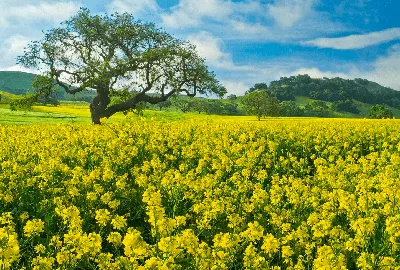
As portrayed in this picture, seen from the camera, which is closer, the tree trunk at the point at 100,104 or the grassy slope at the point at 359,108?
the tree trunk at the point at 100,104

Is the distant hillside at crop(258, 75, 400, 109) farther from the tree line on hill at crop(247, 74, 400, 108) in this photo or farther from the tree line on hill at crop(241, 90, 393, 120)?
the tree line on hill at crop(241, 90, 393, 120)

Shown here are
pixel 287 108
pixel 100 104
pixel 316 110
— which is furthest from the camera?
pixel 316 110

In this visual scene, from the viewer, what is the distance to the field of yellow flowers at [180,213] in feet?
12.9

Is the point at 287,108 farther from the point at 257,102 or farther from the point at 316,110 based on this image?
the point at 257,102

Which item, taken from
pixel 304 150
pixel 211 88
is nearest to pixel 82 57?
pixel 211 88

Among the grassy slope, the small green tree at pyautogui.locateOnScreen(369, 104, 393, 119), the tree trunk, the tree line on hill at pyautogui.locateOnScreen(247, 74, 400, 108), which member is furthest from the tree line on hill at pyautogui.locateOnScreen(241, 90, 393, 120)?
the tree trunk

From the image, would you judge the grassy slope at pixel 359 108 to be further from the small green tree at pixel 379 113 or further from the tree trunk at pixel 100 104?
the tree trunk at pixel 100 104

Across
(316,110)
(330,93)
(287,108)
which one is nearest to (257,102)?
(287,108)

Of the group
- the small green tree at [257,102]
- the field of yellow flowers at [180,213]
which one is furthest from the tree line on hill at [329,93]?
the field of yellow flowers at [180,213]

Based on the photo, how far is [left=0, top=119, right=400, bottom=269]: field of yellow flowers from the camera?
394cm

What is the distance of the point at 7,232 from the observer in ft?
13.2

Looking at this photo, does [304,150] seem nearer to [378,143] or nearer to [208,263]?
[378,143]

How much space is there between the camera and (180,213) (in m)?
6.68

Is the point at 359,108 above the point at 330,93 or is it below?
below
